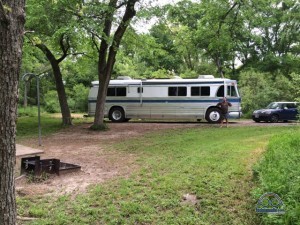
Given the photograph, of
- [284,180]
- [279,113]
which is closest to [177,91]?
[279,113]

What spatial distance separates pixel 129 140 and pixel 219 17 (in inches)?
267

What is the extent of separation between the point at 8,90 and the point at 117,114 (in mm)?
17253

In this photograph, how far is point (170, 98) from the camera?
62.7 ft

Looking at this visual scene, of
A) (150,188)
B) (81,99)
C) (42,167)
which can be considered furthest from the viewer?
(81,99)

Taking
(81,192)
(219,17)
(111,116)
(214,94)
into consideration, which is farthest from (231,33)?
(81,192)

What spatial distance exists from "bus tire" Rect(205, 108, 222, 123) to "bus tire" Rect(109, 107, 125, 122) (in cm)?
492

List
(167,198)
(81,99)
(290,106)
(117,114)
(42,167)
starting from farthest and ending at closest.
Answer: (81,99) < (117,114) < (290,106) < (42,167) < (167,198)

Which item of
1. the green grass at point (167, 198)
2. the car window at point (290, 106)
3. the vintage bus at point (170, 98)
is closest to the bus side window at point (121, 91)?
the vintage bus at point (170, 98)

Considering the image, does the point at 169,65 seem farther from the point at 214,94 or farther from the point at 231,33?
the point at 231,33

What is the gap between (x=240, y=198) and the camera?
521 cm

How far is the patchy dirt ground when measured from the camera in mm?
6027

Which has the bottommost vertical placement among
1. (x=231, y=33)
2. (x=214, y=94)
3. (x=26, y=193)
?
(x=26, y=193)

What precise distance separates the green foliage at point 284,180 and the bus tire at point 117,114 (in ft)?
45.2

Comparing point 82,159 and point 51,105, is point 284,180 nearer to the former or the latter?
point 82,159
